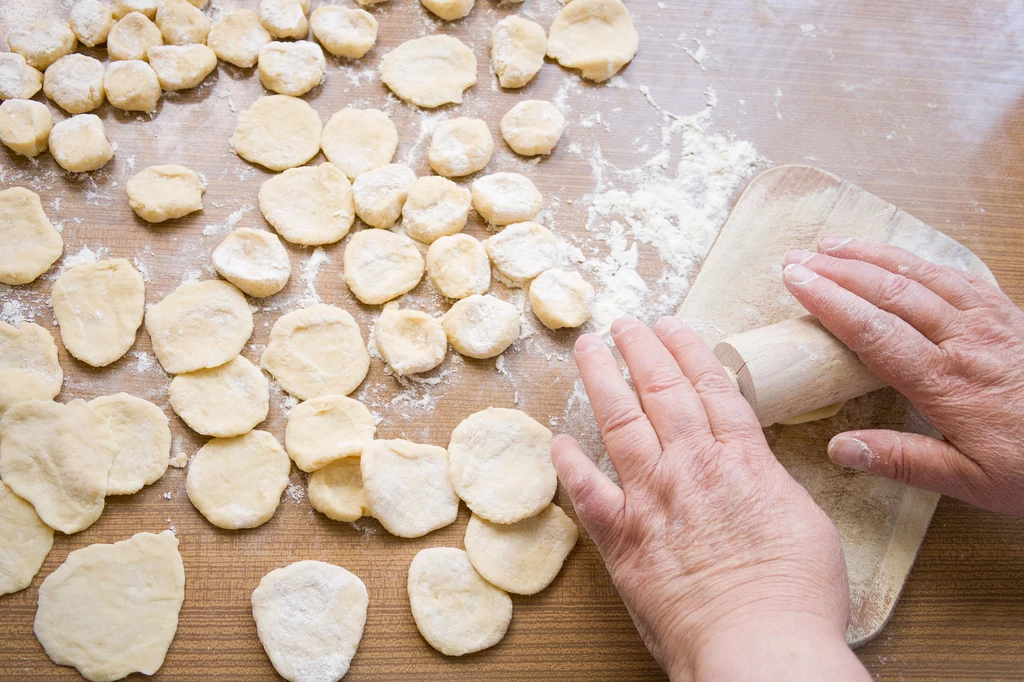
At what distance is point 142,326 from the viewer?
5.30 ft

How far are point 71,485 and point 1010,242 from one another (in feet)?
7.65

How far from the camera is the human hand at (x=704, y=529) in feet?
3.75

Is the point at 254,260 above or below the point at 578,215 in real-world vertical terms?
below

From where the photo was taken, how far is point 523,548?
1.48 meters

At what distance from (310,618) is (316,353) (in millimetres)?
556

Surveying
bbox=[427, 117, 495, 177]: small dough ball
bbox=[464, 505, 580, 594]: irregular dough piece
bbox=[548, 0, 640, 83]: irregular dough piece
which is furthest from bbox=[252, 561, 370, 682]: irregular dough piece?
bbox=[548, 0, 640, 83]: irregular dough piece

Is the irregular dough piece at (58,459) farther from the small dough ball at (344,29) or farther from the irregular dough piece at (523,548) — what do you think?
the small dough ball at (344,29)

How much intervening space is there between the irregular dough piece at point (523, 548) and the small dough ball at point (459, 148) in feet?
2.82

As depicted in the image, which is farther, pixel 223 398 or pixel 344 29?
pixel 344 29

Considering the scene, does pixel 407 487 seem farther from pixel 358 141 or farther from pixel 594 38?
pixel 594 38

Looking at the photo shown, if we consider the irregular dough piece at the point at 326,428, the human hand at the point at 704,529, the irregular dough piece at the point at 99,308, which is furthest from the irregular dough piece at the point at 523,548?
the irregular dough piece at the point at 99,308

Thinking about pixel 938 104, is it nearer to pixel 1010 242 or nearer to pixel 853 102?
pixel 853 102

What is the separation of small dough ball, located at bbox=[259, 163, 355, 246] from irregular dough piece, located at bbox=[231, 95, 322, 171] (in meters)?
0.06

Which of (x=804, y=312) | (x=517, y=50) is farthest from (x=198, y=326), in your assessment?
(x=804, y=312)
